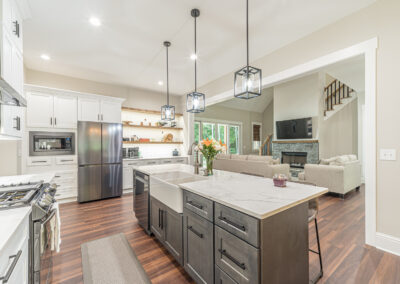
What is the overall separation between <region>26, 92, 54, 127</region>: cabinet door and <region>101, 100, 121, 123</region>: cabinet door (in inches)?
38.8

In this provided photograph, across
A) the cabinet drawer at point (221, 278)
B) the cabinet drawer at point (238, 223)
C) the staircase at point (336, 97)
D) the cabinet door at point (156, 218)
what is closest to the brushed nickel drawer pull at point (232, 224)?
the cabinet drawer at point (238, 223)

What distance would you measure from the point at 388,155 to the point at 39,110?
585cm

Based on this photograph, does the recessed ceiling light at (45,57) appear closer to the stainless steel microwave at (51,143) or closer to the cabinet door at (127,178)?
the stainless steel microwave at (51,143)

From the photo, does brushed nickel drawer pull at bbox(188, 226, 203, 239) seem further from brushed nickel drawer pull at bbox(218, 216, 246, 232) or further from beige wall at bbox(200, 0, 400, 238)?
beige wall at bbox(200, 0, 400, 238)

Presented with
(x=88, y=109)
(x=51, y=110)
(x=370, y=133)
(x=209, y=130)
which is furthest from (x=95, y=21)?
(x=209, y=130)

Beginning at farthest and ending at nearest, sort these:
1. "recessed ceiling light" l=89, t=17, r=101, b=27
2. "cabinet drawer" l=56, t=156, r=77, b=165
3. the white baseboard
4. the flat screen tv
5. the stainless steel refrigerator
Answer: the flat screen tv, the stainless steel refrigerator, "cabinet drawer" l=56, t=156, r=77, b=165, "recessed ceiling light" l=89, t=17, r=101, b=27, the white baseboard

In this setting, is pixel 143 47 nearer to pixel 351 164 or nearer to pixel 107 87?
pixel 107 87

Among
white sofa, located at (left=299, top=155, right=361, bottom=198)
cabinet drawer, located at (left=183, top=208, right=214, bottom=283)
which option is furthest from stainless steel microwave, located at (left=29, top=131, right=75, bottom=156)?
white sofa, located at (left=299, top=155, right=361, bottom=198)

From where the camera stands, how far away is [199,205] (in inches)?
62.5

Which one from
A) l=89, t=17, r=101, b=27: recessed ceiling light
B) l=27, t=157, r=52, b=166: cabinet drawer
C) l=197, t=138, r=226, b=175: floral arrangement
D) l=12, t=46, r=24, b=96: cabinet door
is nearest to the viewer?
l=12, t=46, r=24, b=96: cabinet door

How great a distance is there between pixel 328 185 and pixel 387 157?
7.94 feet

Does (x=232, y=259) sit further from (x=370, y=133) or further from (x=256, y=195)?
(x=370, y=133)

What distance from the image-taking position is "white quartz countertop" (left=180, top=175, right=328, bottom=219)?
1.20 m

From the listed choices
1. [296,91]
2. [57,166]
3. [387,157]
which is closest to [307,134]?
[296,91]
